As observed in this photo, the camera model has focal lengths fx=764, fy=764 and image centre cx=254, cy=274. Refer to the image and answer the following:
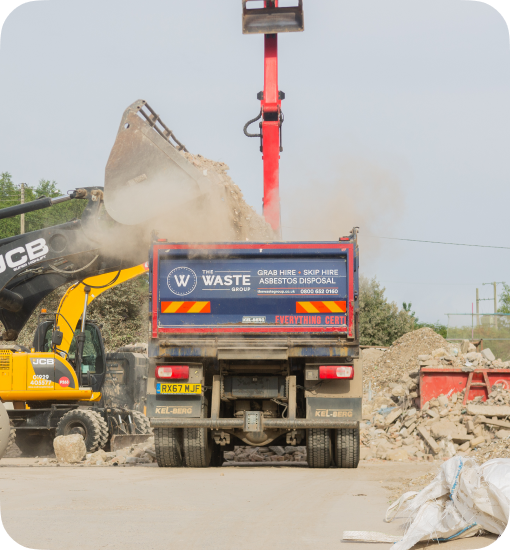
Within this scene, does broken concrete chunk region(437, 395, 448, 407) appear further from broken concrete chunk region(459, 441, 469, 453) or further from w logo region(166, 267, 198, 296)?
w logo region(166, 267, 198, 296)

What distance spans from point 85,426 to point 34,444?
6.61ft

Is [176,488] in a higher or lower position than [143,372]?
lower

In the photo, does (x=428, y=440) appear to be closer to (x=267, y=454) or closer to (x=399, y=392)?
(x=267, y=454)

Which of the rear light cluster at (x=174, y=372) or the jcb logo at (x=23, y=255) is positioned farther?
the jcb logo at (x=23, y=255)

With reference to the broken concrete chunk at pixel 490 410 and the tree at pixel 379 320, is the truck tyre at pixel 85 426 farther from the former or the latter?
the tree at pixel 379 320

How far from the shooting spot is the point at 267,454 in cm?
1332

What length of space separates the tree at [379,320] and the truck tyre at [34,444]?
3104cm

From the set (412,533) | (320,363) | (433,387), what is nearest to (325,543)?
(412,533)

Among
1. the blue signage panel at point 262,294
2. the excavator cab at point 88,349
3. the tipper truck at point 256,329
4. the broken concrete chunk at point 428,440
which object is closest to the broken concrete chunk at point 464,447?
the broken concrete chunk at point 428,440

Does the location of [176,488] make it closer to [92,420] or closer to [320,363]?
[320,363]

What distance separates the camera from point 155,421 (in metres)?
10.1

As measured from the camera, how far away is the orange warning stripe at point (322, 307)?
1013 centimetres

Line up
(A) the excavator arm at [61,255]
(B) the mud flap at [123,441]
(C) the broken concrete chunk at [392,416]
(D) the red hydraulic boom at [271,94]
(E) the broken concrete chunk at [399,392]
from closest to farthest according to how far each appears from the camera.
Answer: (A) the excavator arm at [61,255], (D) the red hydraulic boom at [271,94], (B) the mud flap at [123,441], (C) the broken concrete chunk at [392,416], (E) the broken concrete chunk at [399,392]

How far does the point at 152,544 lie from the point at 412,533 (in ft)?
5.91
